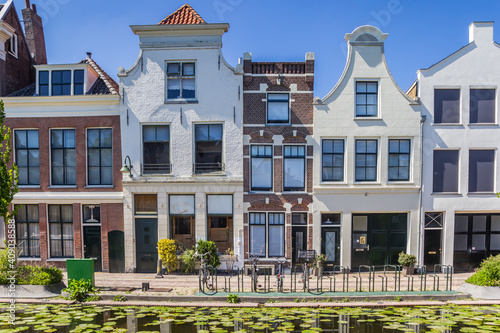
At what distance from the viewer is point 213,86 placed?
16.6m

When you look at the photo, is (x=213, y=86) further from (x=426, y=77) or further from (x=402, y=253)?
(x=402, y=253)

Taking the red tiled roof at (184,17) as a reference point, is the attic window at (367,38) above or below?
below

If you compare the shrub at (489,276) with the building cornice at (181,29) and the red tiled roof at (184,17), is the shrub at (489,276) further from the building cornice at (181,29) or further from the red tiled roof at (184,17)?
the red tiled roof at (184,17)

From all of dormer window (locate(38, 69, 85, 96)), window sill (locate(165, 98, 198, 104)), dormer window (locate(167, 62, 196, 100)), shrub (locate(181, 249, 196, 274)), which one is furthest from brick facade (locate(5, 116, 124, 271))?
shrub (locate(181, 249, 196, 274))

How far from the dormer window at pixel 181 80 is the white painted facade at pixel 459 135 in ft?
37.3

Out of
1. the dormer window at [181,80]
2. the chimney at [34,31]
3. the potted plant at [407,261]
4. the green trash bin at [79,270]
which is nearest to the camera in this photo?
the green trash bin at [79,270]

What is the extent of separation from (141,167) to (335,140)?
32.3 feet

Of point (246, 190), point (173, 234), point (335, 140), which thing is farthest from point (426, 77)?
point (173, 234)

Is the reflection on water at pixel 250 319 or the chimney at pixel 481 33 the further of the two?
the chimney at pixel 481 33

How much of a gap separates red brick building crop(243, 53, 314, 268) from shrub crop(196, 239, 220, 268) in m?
1.65

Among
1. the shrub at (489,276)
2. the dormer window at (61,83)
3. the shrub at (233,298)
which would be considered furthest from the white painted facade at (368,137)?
the dormer window at (61,83)

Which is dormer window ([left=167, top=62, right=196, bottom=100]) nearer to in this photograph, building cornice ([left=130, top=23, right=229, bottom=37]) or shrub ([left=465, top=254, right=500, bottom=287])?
building cornice ([left=130, top=23, right=229, bottom=37])

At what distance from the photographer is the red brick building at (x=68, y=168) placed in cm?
1680

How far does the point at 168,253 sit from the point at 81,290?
4330 millimetres
